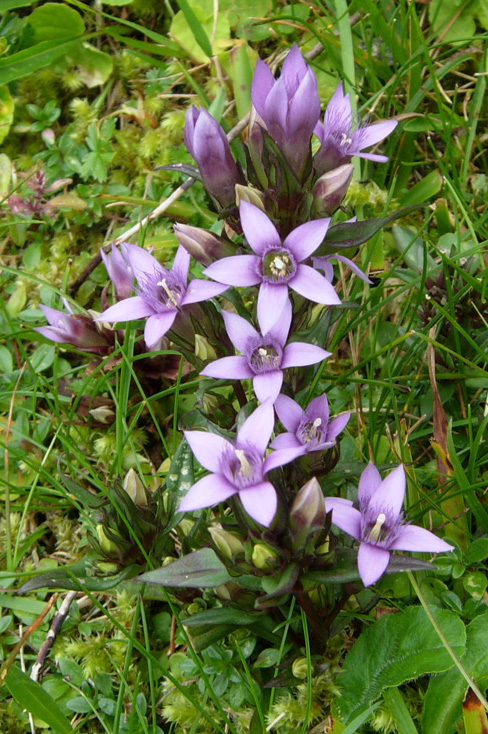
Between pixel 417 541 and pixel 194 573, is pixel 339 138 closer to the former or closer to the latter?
pixel 417 541

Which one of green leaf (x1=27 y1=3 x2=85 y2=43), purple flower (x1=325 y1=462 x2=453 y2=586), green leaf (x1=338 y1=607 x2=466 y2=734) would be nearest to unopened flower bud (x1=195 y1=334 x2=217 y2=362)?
purple flower (x1=325 y1=462 x2=453 y2=586)

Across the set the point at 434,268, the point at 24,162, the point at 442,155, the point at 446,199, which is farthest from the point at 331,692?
the point at 24,162

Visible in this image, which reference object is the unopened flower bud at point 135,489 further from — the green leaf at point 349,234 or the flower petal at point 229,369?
the green leaf at point 349,234

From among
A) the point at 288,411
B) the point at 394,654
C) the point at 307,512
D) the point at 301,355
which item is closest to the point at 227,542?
the point at 307,512

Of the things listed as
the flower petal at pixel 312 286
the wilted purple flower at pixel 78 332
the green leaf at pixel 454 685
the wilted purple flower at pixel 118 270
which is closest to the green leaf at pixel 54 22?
the wilted purple flower at pixel 118 270

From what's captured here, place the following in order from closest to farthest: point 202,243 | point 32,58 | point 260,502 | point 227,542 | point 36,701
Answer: point 260,502 → point 227,542 → point 202,243 → point 36,701 → point 32,58

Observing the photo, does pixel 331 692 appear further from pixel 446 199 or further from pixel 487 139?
pixel 487 139
